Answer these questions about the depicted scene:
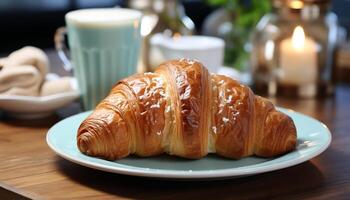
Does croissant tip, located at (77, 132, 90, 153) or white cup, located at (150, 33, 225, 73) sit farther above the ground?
croissant tip, located at (77, 132, 90, 153)

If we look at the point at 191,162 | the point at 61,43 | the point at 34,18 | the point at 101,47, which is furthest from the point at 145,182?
the point at 34,18

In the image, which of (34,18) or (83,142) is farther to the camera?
(34,18)

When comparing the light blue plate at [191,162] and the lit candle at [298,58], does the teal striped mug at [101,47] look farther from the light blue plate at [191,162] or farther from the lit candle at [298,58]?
the lit candle at [298,58]

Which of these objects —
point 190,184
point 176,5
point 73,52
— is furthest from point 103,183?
point 176,5

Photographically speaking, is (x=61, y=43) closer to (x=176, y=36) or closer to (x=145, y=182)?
(x=176, y=36)

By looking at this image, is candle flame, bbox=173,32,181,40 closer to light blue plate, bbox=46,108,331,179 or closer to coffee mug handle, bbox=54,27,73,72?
coffee mug handle, bbox=54,27,73,72

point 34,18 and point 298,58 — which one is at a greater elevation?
point 298,58

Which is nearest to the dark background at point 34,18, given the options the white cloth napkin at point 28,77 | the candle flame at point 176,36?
the candle flame at point 176,36

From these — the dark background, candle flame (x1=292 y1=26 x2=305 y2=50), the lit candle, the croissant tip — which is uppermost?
the croissant tip

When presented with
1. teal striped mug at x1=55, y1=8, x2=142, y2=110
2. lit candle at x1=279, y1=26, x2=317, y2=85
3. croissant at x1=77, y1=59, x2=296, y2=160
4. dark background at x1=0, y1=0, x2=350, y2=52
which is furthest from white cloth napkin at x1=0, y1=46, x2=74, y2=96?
dark background at x1=0, y1=0, x2=350, y2=52
